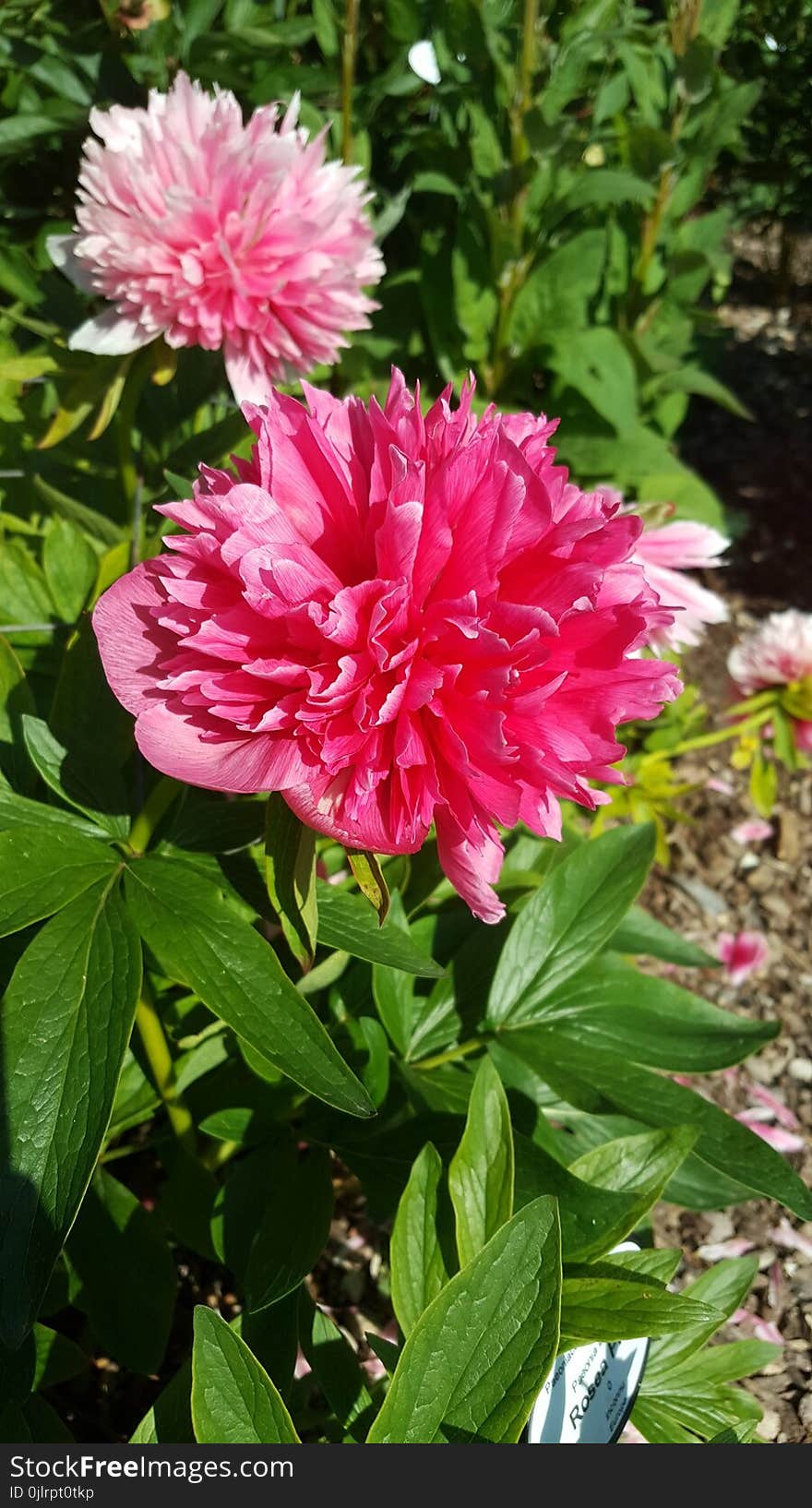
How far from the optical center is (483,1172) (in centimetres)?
94

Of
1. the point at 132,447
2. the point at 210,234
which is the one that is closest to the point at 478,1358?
the point at 210,234

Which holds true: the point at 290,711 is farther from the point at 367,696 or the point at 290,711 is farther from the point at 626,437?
the point at 626,437

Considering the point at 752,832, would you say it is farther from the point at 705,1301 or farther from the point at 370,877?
the point at 370,877

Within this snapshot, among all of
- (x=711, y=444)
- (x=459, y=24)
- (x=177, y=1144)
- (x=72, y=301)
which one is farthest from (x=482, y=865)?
(x=711, y=444)

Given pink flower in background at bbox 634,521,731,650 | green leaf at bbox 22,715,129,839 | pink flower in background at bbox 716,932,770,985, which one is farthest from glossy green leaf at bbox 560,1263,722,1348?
pink flower in background at bbox 716,932,770,985

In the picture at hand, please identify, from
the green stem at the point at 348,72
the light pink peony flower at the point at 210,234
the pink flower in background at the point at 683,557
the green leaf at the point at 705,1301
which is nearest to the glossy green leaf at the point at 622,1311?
the green leaf at the point at 705,1301

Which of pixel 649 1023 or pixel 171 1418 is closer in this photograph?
pixel 171 1418

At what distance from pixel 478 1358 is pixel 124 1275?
1.63 ft

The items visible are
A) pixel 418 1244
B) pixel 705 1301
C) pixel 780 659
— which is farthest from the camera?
pixel 780 659

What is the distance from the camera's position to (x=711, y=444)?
3.82 metres

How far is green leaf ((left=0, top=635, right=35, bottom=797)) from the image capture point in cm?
108

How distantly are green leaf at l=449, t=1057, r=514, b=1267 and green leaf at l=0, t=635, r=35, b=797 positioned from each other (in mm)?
506

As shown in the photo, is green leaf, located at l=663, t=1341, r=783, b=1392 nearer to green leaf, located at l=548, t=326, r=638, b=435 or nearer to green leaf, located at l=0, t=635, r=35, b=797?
green leaf, located at l=0, t=635, r=35, b=797

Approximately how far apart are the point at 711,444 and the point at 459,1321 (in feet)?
11.4
